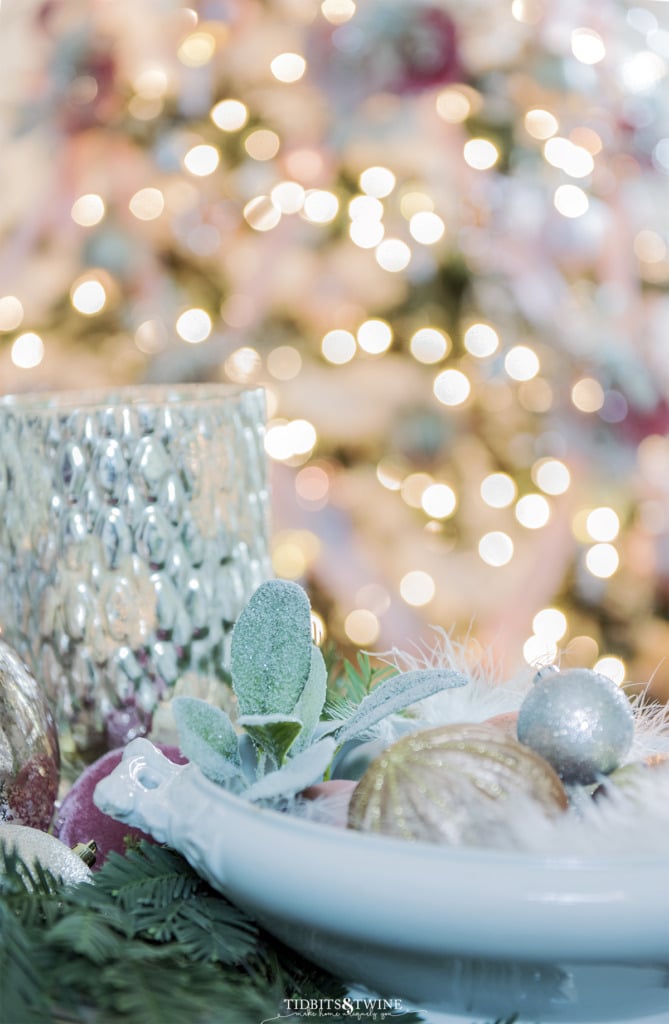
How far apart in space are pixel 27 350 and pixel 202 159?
0.26 m

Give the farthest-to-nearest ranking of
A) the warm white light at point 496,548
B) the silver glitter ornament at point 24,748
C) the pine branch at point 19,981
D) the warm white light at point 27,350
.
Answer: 1. the warm white light at point 496,548
2. the warm white light at point 27,350
3. the silver glitter ornament at point 24,748
4. the pine branch at point 19,981

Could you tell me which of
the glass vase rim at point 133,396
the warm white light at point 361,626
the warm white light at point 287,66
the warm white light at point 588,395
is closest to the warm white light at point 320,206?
the warm white light at point 287,66

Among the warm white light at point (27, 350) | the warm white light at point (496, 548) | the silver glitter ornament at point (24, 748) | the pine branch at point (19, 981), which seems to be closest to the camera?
the pine branch at point (19, 981)

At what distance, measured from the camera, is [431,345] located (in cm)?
111

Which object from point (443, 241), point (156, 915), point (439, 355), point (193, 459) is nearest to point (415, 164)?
point (443, 241)

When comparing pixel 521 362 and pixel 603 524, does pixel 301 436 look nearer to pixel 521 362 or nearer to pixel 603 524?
pixel 521 362

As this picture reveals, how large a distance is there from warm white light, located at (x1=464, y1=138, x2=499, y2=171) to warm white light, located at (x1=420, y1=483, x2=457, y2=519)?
34 cm

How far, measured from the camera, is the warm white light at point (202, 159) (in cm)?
107

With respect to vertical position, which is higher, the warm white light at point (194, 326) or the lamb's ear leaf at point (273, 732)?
the warm white light at point (194, 326)

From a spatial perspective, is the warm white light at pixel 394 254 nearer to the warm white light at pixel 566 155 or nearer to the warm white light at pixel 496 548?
the warm white light at pixel 566 155

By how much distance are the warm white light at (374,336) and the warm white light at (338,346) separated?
11mm

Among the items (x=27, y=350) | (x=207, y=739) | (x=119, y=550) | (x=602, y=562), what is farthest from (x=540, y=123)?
(x=207, y=739)

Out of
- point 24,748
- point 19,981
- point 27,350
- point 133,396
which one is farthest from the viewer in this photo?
point 27,350

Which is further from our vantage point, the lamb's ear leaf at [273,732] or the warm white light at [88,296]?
the warm white light at [88,296]
